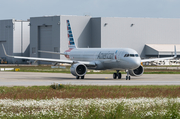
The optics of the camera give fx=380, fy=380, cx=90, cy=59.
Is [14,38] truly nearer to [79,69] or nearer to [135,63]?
[79,69]

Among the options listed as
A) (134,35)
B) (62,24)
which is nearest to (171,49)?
(134,35)

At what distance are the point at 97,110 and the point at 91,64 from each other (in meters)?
34.3

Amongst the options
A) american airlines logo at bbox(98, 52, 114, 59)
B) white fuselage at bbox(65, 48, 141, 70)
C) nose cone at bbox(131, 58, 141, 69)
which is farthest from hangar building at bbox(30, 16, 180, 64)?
nose cone at bbox(131, 58, 141, 69)

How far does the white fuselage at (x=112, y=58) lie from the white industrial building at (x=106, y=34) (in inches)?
2615

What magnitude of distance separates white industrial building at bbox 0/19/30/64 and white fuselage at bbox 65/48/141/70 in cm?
8538

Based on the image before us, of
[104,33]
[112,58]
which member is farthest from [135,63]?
[104,33]

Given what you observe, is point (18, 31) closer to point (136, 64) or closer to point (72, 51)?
point (72, 51)

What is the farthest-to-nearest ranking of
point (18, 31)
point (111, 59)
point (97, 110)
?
1. point (18, 31)
2. point (111, 59)
3. point (97, 110)

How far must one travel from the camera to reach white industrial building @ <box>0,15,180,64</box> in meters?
123

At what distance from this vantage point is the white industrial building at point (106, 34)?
122938mm

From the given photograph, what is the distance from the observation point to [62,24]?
4813 inches

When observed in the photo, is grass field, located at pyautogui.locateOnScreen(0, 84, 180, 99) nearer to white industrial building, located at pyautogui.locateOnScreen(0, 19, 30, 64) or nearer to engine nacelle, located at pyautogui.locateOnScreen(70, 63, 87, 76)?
engine nacelle, located at pyautogui.locateOnScreen(70, 63, 87, 76)

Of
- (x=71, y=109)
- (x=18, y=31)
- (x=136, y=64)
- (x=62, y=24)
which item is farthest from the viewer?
(x=18, y=31)

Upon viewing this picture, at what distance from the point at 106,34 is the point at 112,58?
76.8 metres
